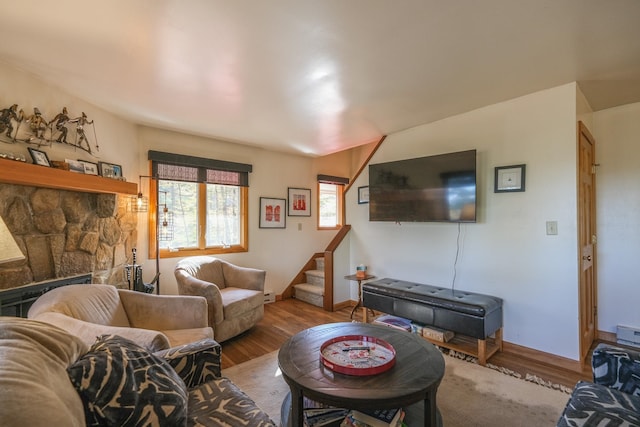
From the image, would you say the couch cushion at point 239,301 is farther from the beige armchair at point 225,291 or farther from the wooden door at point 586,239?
the wooden door at point 586,239

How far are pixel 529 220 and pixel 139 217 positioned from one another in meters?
4.08

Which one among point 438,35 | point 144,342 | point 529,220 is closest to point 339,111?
point 438,35

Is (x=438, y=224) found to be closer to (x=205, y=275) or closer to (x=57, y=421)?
(x=205, y=275)

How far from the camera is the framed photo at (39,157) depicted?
2.14 m

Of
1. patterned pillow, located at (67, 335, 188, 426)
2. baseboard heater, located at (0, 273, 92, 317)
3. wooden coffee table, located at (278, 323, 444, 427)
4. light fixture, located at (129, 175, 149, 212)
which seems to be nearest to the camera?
patterned pillow, located at (67, 335, 188, 426)

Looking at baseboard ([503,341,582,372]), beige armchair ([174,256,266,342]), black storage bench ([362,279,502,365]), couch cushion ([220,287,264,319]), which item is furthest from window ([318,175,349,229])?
baseboard ([503,341,582,372])

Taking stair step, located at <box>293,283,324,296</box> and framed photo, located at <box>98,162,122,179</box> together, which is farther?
stair step, located at <box>293,283,324,296</box>

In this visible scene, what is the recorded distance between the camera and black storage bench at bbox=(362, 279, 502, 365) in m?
2.47

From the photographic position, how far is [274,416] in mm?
1854

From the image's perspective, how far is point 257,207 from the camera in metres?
4.41

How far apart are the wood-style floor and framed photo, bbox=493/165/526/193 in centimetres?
153

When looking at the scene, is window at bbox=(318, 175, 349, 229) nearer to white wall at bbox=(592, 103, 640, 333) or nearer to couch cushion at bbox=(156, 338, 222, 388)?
white wall at bbox=(592, 103, 640, 333)

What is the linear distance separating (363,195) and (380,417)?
298cm

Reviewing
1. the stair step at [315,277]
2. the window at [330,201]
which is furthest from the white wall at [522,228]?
the window at [330,201]
